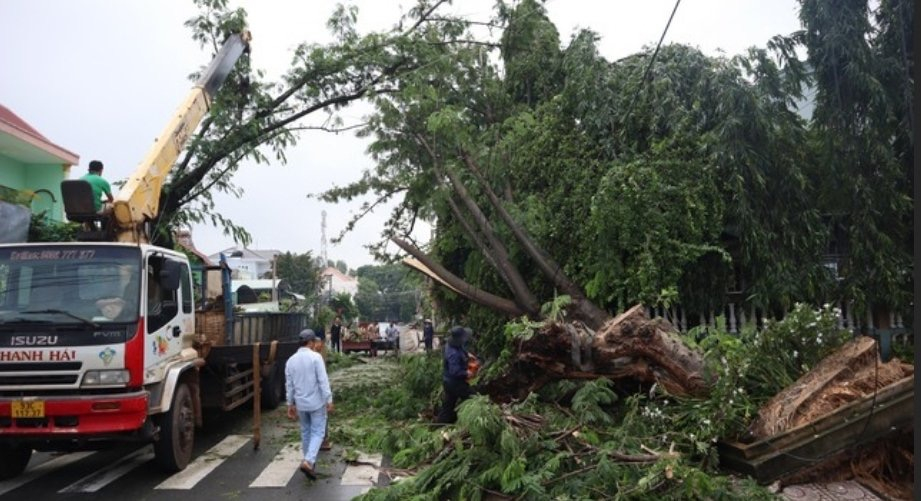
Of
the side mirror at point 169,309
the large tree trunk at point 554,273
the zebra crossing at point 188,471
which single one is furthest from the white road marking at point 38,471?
the large tree trunk at point 554,273

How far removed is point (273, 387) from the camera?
11680 mm

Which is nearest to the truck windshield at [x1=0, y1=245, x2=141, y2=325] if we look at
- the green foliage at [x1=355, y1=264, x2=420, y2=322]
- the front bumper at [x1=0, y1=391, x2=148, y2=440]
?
the front bumper at [x1=0, y1=391, x2=148, y2=440]

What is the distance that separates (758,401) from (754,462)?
1029 millimetres

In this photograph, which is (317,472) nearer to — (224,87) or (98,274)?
(98,274)

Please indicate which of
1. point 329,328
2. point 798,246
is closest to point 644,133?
point 798,246

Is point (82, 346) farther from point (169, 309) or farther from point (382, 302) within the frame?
point (382, 302)

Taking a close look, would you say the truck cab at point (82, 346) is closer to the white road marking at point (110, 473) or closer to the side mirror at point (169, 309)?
the side mirror at point (169, 309)

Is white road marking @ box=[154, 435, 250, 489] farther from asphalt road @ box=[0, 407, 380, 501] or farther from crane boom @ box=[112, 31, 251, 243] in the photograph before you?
crane boom @ box=[112, 31, 251, 243]

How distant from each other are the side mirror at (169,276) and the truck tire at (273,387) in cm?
460

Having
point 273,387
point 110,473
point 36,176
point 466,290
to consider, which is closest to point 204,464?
point 110,473

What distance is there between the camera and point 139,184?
7.55 metres

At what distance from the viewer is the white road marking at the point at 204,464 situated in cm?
663

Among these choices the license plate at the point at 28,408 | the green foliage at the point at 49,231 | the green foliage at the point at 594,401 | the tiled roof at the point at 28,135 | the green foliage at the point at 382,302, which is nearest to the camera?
the license plate at the point at 28,408

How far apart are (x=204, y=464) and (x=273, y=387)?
421 cm
